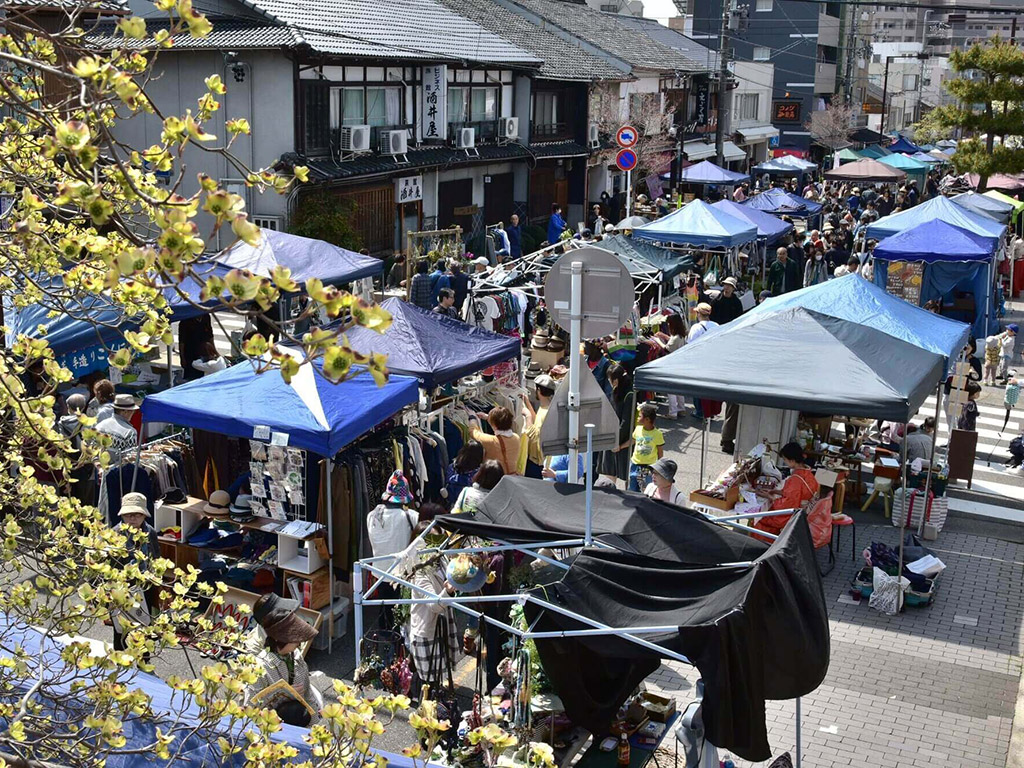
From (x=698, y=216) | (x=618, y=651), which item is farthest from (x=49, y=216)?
(x=698, y=216)

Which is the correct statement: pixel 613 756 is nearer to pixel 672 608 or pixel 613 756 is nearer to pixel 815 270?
pixel 672 608

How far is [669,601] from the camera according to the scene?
19.3ft

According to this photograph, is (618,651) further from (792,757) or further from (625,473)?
(625,473)

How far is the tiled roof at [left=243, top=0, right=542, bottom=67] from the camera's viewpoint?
76.0 feet

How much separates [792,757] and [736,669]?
Answer: 2363 millimetres

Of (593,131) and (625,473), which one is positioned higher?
(593,131)

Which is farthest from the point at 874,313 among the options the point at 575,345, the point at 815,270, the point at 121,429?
the point at 815,270

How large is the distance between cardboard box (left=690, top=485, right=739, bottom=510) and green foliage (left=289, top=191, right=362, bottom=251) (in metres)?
13.8

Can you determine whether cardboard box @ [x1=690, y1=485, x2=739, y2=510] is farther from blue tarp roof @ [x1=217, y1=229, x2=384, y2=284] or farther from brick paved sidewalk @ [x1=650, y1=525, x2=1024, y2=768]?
blue tarp roof @ [x1=217, y1=229, x2=384, y2=284]

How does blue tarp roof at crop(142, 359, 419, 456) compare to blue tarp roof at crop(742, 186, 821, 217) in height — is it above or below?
below

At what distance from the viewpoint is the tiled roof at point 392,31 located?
2317 centimetres

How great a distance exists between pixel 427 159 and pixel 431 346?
56.9ft

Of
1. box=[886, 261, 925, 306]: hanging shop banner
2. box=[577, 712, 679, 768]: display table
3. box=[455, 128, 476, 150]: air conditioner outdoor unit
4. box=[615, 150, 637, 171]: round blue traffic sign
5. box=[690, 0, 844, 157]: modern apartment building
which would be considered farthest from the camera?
box=[690, 0, 844, 157]: modern apartment building

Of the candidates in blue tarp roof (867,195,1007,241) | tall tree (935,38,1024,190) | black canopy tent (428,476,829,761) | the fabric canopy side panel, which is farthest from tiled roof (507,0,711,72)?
the fabric canopy side panel
